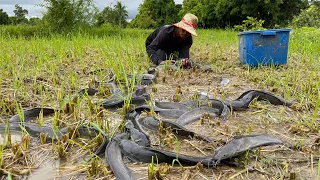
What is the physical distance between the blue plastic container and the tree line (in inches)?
46.9

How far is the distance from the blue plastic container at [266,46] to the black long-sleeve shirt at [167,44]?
0.75 meters

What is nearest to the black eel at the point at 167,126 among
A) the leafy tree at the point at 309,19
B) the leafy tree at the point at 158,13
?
the leafy tree at the point at 309,19

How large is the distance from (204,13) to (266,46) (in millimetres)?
19468

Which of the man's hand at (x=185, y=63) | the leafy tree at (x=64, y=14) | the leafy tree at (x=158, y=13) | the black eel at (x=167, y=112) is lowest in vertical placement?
the black eel at (x=167, y=112)

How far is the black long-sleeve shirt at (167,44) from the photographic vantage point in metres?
3.59

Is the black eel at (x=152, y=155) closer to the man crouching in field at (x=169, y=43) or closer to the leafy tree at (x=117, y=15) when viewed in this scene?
the man crouching in field at (x=169, y=43)

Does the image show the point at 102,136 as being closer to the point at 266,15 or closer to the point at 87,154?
the point at 87,154

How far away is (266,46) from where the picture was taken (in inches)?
129

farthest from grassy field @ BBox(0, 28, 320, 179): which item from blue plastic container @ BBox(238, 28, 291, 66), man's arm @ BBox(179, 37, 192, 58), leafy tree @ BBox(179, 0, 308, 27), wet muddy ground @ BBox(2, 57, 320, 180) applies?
leafy tree @ BBox(179, 0, 308, 27)

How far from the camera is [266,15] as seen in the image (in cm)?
1847

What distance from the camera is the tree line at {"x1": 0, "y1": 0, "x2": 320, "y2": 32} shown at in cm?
892

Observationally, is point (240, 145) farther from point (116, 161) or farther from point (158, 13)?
point (158, 13)

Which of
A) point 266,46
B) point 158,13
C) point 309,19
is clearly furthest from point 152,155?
point 158,13

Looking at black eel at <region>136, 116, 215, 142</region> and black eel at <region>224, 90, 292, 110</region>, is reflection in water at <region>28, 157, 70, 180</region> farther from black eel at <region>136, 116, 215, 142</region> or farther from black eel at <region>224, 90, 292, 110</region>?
black eel at <region>224, 90, 292, 110</region>
